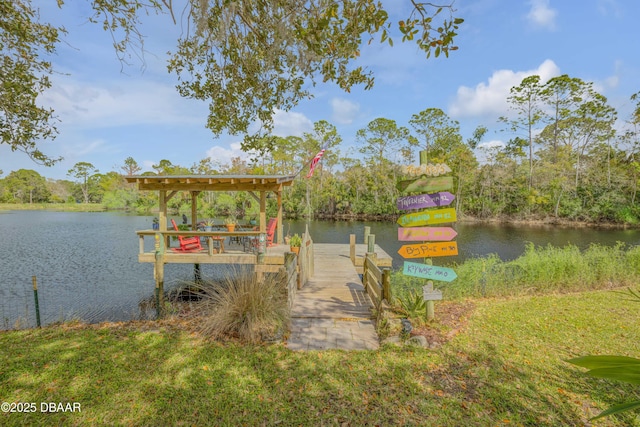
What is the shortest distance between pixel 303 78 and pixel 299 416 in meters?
4.54

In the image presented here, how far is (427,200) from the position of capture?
16.2 ft

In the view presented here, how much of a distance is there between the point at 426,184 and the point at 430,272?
1.47 meters

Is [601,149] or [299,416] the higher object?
[601,149]

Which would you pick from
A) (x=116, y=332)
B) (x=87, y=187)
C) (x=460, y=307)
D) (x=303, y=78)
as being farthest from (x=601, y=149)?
(x=87, y=187)

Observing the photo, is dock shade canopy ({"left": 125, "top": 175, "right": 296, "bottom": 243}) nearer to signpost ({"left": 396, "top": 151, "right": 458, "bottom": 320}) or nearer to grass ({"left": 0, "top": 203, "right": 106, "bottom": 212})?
signpost ({"left": 396, "top": 151, "right": 458, "bottom": 320})

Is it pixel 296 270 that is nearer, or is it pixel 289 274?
pixel 289 274

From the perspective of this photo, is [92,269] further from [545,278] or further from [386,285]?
[545,278]

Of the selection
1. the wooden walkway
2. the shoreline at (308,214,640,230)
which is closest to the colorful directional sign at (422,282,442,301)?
the wooden walkway

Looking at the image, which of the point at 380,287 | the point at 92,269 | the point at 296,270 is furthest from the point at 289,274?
the point at 92,269

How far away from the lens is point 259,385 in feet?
12.0

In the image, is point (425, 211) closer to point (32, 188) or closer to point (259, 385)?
point (259, 385)

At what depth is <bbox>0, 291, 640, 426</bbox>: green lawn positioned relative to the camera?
3127 mm

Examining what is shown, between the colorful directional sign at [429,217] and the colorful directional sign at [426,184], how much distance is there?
0.37 meters

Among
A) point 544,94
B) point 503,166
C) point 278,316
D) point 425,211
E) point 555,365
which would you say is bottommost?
point 555,365
